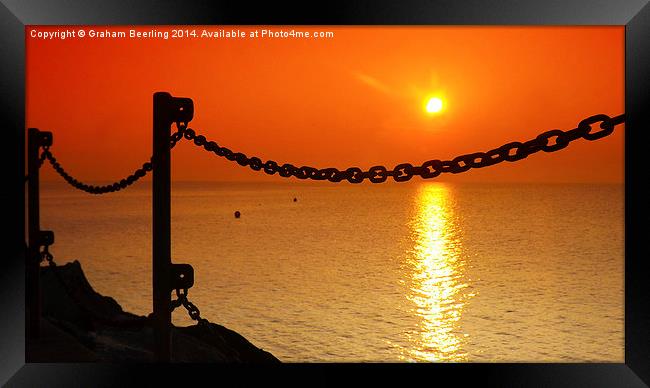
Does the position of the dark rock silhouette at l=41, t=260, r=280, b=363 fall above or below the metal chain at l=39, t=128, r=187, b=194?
below

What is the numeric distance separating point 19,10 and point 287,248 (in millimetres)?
35886

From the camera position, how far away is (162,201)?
11.8 ft

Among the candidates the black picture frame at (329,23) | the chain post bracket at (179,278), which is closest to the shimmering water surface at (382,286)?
the black picture frame at (329,23)

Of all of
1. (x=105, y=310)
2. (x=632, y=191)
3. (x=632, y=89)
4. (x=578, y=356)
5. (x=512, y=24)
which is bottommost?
(x=578, y=356)

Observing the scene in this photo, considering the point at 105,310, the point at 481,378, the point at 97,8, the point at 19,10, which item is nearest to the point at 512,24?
the point at 481,378

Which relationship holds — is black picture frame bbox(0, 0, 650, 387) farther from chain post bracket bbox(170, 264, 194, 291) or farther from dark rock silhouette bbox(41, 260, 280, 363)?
A: dark rock silhouette bbox(41, 260, 280, 363)

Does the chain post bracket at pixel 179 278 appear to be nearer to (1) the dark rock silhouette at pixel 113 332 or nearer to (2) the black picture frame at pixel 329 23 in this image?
(2) the black picture frame at pixel 329 23

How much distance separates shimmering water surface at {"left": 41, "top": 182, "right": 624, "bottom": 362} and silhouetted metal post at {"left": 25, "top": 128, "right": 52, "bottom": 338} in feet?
16.4

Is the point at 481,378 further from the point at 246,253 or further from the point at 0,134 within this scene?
the point at 246,253

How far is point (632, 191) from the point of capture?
13.0ft

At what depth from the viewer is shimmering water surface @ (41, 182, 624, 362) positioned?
1822cm

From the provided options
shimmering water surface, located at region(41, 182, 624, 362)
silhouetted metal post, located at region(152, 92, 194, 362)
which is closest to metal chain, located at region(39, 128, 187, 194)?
silhouetted metal post, located at region(152, 92, 194, 362)

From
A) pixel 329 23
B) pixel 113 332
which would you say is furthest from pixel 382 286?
pixel 329 23

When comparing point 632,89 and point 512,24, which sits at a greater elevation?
point 512,24
